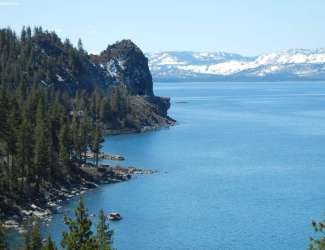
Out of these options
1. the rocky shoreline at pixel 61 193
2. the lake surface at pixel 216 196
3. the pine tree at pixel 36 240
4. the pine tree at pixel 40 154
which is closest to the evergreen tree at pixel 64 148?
the rocky shoreline at pixel 61 193

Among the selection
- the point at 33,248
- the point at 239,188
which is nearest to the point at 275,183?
the point at 239,188

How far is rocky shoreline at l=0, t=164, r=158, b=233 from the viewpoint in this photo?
80.2 metres

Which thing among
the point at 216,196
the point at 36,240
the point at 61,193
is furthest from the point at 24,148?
the point at 36,240

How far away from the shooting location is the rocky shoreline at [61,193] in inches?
3159

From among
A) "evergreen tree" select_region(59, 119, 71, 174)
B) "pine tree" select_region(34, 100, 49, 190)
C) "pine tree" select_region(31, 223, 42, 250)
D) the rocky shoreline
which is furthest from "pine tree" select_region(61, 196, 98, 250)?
"evergreen tree" select_region(59, 119, 71, 174)

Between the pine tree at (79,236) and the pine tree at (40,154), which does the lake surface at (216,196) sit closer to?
the pine tree at (40,154)

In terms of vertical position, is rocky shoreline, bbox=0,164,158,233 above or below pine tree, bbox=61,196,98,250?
below

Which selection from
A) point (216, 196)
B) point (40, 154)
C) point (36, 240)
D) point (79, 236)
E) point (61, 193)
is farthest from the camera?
point (216, 196)

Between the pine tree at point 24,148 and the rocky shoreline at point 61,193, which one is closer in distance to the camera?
the rocky shoreline at point 61,193

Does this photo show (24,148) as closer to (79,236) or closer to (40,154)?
(40,154)

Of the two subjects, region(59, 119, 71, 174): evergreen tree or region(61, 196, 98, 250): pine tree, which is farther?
region(59, 119, 71, 174): evergreen tree

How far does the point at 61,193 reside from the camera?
9450cm

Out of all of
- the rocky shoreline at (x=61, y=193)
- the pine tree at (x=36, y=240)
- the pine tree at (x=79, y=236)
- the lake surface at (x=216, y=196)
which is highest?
the pine tree at (x=79, y=236)

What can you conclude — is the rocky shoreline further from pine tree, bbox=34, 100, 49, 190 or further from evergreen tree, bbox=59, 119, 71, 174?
evergreen tree, bbox=59, 119, 71, 174
